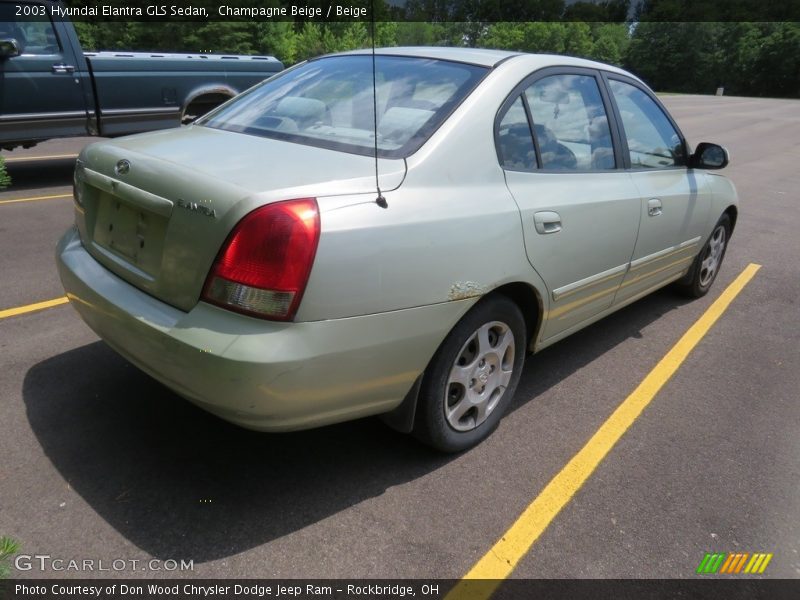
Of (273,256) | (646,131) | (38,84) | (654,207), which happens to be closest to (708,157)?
(646,131)

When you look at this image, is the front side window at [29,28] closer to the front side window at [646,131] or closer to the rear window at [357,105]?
the rear window at [357,105]

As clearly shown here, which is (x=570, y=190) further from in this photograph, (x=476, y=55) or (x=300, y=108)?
(x=300, y=108)

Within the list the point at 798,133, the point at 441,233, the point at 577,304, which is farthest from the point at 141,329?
the point at 798,133

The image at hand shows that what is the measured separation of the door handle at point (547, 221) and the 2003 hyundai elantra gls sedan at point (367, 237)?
13 mm

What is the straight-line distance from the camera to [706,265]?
5.06m

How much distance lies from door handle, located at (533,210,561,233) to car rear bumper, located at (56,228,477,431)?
1.88 feet

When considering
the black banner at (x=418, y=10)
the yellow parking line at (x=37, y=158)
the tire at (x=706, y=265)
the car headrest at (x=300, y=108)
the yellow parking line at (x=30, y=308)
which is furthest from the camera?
the yellow parking line at (x=37, y=158)

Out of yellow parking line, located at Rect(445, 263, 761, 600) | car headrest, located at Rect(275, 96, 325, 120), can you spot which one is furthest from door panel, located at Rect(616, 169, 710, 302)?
car headrest, located at Rect(275, 96, 325, 120)

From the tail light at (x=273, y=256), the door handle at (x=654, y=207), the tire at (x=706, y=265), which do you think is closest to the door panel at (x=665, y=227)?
the door handle at (x=654, y=207)

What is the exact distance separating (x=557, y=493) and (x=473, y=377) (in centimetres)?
60

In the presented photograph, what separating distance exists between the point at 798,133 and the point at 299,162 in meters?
26.1

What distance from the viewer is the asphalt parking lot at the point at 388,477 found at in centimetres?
227

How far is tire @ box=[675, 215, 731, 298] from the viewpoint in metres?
4.91

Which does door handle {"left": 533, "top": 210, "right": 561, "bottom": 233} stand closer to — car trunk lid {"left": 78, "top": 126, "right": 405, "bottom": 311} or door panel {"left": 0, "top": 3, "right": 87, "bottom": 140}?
car trunk lid {"left": 78, "top": 126, "right": 405, "bottom": 311}
